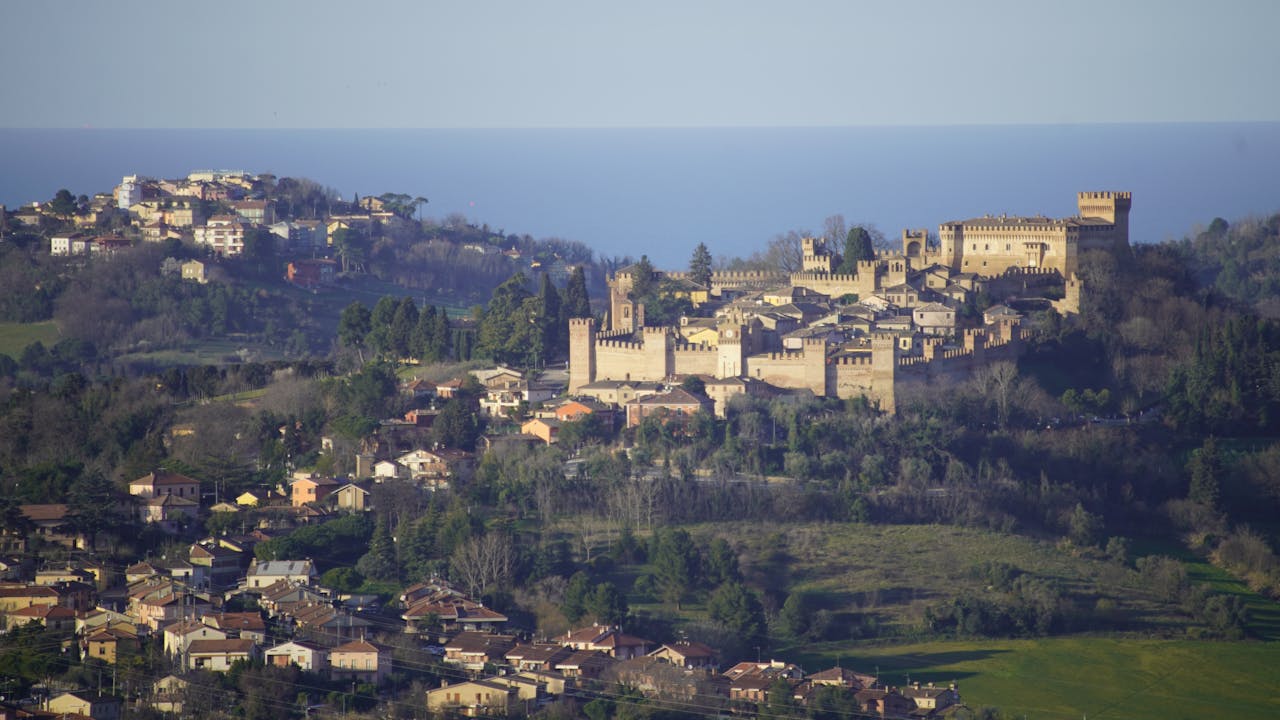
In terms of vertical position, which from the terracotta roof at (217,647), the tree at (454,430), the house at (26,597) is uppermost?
the tree at (454,430)

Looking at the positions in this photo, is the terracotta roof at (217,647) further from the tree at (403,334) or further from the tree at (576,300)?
the tree at (403,334)

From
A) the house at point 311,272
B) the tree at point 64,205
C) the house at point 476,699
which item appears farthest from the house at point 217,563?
the tree at point 64,205

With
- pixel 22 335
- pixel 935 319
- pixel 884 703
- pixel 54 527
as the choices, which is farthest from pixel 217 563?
pixel 22 335

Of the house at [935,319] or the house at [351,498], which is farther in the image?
the house at [935,319]

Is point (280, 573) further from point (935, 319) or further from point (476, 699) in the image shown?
point (935, 319)

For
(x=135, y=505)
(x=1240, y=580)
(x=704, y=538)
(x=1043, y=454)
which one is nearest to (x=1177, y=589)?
(x=1240, y=580)

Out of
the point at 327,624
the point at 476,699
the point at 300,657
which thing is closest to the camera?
the point at 476,699
